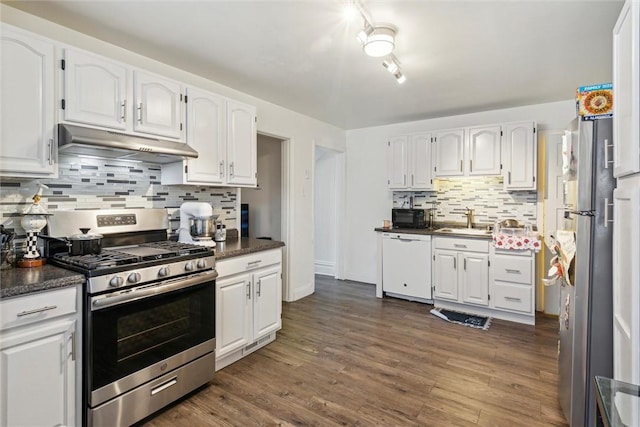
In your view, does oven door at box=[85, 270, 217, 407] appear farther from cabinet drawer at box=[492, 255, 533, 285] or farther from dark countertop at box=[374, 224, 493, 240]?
cabinet drawer at box=[492, 255, 533, 285]

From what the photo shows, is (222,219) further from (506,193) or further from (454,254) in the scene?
(506,193)

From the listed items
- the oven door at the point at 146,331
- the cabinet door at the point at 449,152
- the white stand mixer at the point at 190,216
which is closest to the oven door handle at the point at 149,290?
the oven door at the point at 146,331

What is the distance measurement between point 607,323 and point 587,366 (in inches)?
9.2

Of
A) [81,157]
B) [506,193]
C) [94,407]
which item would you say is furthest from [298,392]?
[506,193]

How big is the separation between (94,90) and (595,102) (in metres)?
2.77

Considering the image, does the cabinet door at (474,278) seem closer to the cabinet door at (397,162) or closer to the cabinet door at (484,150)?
the cabinet door at (484,150)

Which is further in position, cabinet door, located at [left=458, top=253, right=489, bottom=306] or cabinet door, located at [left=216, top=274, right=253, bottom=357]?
cabinet door, located at [left=458, top=253, right=489, bottom=306]

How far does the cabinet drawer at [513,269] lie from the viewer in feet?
11.2

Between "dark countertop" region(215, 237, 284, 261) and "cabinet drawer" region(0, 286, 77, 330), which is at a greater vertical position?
"dark countertop" region(215, 237, 284, 261)

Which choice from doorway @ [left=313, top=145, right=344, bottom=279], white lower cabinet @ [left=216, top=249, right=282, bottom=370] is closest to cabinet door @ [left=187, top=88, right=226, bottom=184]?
white lower cabinet @ [left=216, top=249, right=282, bottom=370]

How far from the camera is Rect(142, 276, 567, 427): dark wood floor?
198 cm

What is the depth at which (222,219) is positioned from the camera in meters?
3.27

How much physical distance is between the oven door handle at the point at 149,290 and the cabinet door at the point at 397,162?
9.48ft

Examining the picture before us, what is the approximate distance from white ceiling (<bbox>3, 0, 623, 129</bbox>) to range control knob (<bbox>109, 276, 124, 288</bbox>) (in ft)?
5.06
